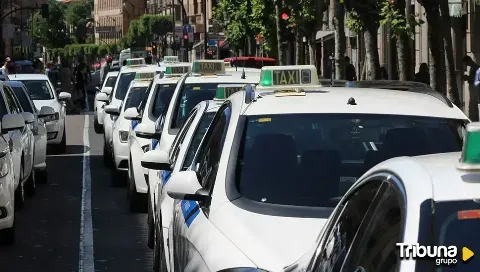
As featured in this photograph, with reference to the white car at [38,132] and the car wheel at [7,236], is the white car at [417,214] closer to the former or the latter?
the car wheel at [7,236]

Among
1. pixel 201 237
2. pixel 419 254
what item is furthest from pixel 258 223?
pixel 419 254

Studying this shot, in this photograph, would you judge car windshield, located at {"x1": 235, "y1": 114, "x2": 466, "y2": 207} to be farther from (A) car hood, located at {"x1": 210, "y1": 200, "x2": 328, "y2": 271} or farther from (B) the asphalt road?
(B) the asphalt road

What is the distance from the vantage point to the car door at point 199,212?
19.3 ft

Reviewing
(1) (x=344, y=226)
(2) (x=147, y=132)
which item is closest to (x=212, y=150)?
(1) (x=344, y=226)

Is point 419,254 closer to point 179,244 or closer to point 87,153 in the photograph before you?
point 179,244

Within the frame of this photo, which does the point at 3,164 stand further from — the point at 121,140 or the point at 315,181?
the point at 121,140

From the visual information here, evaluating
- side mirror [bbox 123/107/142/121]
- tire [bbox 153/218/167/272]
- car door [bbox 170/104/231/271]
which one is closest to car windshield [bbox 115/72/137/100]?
side mirror [bbox 123/107/142/121]

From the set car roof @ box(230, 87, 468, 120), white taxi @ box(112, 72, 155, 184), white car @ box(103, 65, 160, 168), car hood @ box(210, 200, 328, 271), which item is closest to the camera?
car hood @ box(210, 200, 328, 271)

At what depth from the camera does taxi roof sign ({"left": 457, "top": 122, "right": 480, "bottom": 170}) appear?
339 cm

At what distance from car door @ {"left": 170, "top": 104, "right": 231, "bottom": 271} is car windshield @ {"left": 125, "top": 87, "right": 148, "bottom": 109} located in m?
11.5

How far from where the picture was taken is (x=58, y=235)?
12750mm

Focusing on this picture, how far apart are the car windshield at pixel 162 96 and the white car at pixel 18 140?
1.59 m

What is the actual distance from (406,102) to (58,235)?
649cm

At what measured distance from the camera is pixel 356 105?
22.6ft
